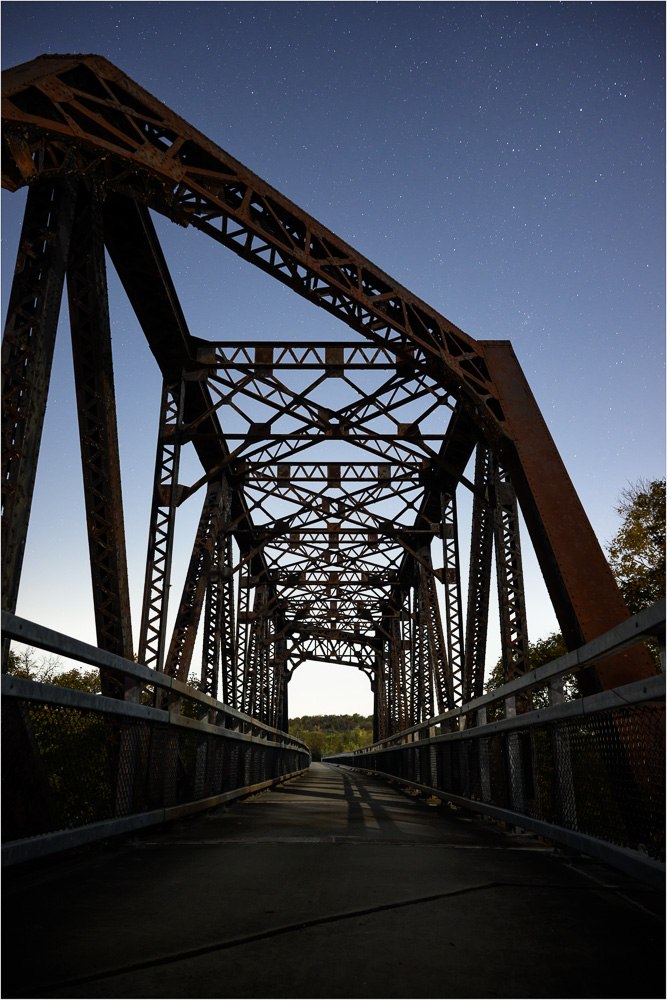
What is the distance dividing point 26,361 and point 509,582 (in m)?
7.96

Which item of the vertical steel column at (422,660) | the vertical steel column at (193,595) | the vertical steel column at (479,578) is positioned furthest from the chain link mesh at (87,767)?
the vertical steel column at (422,660)

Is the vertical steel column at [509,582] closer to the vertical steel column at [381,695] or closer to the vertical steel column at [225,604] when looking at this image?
the vertical steel column at [225,604]

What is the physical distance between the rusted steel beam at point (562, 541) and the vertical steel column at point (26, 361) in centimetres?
509

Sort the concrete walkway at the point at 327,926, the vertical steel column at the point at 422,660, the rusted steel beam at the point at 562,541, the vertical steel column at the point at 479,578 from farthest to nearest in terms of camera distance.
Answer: the vertical steel column at the point at 422,660, the vertical steel column at the point at 479,578, the rusted steel beam at the point at 562,541, the concrete walkway at the point at 327,926

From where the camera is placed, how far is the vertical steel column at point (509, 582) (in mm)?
10805

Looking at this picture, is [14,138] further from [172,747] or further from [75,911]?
[75,911]

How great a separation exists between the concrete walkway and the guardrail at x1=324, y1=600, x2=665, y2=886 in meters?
0.29

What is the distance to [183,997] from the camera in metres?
2.24

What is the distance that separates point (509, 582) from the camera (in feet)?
37.0

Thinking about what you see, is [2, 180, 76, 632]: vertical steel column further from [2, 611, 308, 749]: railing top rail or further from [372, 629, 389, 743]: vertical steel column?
[372, 629, 389, 743]: vertical steel column

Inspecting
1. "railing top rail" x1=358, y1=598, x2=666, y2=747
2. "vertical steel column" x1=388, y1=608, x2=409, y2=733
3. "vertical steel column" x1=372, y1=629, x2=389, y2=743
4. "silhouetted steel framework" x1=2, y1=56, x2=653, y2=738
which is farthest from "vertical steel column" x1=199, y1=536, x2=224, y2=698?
"vertical steel column" x1=372, y1=629, x2=389, y2=743

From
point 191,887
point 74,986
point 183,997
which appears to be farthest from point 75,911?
point 183,997

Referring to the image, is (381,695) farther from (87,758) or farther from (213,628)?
(87,758)

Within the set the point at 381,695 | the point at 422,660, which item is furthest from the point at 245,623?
the point at 381,695
